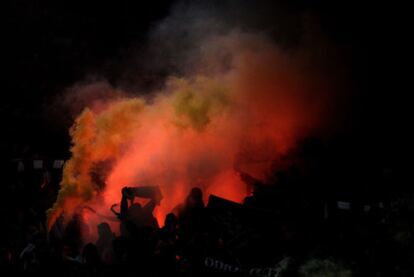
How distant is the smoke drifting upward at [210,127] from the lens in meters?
13.1

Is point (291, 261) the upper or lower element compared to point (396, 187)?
lower

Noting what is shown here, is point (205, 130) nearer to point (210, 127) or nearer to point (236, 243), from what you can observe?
point (210, 127)

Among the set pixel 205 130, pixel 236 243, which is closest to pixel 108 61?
pixel 205 130

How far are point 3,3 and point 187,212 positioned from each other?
39.5 ft

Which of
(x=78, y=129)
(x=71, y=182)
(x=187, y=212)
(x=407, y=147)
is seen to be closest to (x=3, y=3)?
(x=78, y=129)

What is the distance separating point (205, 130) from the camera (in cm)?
1345

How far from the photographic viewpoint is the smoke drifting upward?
13133mm

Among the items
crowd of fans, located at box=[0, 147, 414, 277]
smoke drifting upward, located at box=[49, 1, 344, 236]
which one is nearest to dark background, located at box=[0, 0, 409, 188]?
smoke drifting upward, located at box=[49, 1, 344, 236]

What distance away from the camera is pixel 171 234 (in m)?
9.86

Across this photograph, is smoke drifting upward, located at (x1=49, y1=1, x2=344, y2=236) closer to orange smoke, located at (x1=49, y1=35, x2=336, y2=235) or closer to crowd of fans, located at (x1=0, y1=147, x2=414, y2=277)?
orange smoke, located at (x1=49, y1=35, x2=336, y2=235)

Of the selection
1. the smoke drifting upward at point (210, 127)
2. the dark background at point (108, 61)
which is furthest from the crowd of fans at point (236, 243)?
the dark background at point (108, 61)

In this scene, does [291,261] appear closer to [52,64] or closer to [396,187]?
[396,187]

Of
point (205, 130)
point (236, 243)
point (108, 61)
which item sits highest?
point (108, 61)

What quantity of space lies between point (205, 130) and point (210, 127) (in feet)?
0.47
